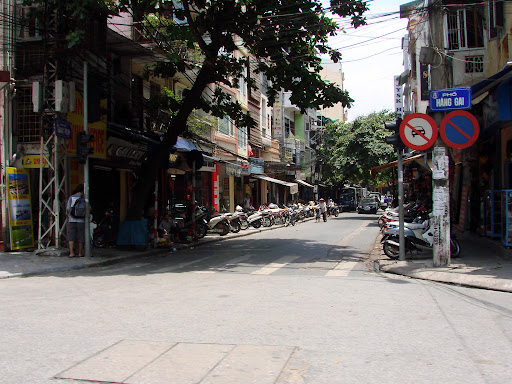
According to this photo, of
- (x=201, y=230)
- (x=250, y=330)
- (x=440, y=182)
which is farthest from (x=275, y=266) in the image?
(x=201, y=230)

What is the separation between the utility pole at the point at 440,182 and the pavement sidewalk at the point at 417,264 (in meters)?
0.48

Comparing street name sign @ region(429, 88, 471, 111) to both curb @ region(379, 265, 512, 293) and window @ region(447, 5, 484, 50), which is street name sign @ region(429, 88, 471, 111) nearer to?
curb @ region(379, 265, 512, 293)

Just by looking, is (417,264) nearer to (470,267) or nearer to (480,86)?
(470,267)

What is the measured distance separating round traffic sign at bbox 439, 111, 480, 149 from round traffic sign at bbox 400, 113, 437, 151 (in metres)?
0.25

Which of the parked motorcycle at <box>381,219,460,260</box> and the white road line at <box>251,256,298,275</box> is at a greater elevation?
the parked motorcycle at <box>381,219,460,260</box>

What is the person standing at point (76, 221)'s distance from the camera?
12.0 meters

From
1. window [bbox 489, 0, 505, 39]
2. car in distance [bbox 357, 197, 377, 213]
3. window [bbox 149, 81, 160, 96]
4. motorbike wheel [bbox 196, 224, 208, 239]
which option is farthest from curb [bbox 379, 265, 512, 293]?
car in distance [bbox 357, 197, 377, 213]

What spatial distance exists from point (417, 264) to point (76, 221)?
8638 mm

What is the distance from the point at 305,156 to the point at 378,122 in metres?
17.6

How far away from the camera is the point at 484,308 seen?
6723 millimetres

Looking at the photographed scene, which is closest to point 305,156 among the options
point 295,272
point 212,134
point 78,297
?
point 212,134

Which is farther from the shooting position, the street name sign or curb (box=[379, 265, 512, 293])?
the street name sign

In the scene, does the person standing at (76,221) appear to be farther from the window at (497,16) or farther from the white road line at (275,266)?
the window at (497,16)

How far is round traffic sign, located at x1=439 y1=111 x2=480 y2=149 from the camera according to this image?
966 cm
